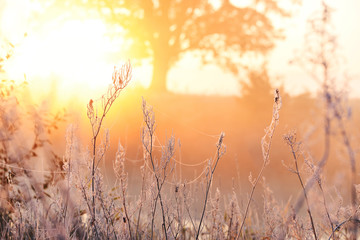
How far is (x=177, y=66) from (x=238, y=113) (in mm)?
9406

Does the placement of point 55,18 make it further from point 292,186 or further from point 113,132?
point 292,186

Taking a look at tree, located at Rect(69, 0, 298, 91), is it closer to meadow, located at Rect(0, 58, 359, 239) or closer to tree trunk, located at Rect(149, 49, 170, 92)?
tree trunk, located at Rect(149, 49, 170, 92)

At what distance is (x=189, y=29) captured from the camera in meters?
20.5

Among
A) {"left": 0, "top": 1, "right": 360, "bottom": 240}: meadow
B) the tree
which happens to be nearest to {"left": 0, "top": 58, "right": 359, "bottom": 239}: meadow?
{"left": 0, "top": 1, "right": 360, "bottom": 240}: meadow

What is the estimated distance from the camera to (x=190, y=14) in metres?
20.2

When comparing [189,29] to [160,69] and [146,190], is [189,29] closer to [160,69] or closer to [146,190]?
[160,69]

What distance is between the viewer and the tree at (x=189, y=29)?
19.2 m

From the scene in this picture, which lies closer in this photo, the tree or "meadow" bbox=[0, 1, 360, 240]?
"meadow" bbox=[0, 1, 360, 240]

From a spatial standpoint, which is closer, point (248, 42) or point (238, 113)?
point (238, 113)

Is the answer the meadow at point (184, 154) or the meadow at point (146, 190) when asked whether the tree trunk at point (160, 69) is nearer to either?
the meadow at point (184, 154)

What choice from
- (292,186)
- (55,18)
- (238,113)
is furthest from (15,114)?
(55,18)

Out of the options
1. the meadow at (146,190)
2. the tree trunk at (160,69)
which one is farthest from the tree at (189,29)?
the meadow at (146,190)

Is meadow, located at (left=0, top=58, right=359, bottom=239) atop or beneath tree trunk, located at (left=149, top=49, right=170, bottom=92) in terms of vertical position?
beneath

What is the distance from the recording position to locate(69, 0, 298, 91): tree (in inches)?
758
